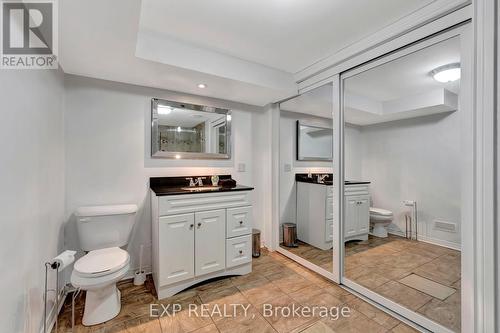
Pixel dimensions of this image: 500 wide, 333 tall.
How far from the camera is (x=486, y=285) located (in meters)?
1.22

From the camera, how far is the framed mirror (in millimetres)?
2438

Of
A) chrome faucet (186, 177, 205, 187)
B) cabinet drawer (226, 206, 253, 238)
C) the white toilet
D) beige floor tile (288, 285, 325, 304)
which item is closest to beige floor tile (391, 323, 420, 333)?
beige floor tile (288, 285, 325, 304)

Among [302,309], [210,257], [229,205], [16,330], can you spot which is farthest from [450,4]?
[16,330]

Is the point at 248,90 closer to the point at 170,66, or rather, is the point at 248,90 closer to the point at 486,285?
the point at 170,66

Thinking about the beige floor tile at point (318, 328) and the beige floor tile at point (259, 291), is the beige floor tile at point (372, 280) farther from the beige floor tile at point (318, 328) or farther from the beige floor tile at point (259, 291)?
the beige floor tile at point (259, 291)

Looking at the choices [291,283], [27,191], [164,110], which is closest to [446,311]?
[291,283]

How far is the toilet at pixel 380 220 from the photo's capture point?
202 cm

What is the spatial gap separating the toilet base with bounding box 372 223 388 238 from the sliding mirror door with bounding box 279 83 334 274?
42 cm

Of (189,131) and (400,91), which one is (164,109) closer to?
(189,131)

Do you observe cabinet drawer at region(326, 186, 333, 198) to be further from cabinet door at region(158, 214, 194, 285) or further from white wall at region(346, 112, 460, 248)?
cabinet door at region(158, 214, 194, 285)

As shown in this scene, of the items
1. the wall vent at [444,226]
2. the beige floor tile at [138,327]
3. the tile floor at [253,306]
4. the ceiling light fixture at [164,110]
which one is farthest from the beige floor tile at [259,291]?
the ceiling light fixture at [164,110]

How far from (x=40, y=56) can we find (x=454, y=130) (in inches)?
115

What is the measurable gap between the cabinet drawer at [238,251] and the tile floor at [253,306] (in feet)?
0.58

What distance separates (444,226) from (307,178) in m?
1.49
